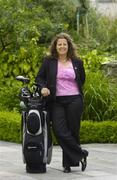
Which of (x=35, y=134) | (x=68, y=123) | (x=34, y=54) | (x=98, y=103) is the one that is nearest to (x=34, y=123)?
(x=35, y=134)

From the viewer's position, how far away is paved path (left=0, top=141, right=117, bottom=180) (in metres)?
8.00

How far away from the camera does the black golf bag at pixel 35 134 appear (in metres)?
8.02

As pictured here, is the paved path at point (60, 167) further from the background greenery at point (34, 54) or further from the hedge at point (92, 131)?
the background greenery at point (34, 54)

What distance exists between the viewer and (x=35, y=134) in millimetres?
8047

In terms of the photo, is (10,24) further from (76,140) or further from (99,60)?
(76,140)

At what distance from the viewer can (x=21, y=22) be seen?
46.5 ft

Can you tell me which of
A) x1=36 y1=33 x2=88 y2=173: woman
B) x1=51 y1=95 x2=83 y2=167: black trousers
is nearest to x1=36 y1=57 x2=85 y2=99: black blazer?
x1=36 y1=33 x2=88 y2=173: woman

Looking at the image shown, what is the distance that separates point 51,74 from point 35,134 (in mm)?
791

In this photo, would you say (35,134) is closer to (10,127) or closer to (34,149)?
(34,149)

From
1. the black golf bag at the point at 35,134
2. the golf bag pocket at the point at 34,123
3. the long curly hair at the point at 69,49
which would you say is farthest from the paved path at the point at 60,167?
the long curly hair at the point at 69,49

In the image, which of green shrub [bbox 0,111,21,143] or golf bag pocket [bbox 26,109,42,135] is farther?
green shrub [bbox 0,111,21,143]

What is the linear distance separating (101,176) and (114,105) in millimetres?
3959

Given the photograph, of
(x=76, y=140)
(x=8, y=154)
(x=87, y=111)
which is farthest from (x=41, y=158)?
(x=87, y=111)

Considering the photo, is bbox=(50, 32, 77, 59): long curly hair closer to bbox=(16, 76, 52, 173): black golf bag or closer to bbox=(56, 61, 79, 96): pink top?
bbox=(56, 61, 79, 96): pink top
